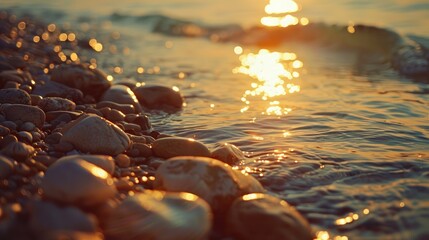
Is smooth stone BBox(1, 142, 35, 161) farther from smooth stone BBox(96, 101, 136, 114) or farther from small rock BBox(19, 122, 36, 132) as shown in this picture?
Result: smooth stone BBox(96, 101, 136, 114)

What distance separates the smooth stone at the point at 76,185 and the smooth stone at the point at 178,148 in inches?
43.0

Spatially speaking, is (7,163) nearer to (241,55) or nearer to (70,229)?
(70,229)

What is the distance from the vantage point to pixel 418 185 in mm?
2896

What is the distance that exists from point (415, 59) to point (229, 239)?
605 centimetres

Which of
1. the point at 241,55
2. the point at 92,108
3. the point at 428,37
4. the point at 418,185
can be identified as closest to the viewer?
the point at 418,185

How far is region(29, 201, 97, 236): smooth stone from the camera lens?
1.86 meters

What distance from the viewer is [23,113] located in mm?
3633

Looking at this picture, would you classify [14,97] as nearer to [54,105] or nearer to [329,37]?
[54,105]

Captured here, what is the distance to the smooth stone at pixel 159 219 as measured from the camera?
1.99 metres

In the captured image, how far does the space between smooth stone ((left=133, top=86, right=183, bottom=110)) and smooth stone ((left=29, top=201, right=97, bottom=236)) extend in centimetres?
303

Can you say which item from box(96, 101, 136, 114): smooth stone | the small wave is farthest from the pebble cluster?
the small wave

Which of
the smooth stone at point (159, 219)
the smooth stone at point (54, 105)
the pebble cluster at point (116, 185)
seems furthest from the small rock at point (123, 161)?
the smooth stone at point (54, 105)

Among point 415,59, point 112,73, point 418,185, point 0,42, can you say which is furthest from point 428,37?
point 0,42

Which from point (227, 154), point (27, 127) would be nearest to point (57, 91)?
point (27, 127)
